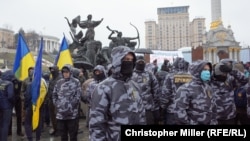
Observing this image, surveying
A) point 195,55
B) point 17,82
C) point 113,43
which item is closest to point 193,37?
point 195,55

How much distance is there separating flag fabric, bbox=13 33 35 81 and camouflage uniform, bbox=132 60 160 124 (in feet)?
9.71

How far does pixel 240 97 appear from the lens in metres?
6.79

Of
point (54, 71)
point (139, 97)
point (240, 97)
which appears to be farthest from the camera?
point (54, 71)

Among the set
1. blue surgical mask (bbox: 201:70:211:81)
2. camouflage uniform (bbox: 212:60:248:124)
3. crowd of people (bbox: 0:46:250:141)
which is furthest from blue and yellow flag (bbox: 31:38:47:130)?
blue surgical mask (bbox: 201:70:211:81)

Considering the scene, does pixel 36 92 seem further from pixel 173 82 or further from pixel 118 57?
pixel 118 57

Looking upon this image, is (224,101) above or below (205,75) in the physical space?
below

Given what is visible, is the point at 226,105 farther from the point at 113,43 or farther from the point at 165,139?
the point at 113,43

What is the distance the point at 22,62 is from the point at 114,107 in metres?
5.36

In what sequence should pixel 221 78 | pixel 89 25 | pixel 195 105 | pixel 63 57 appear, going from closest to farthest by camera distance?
pixel 195 105, pixel 221 78, pixel 63 57, pixel 89 25

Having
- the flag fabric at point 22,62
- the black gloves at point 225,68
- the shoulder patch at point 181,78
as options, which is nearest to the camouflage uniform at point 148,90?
the shoulder patch at point 181,78

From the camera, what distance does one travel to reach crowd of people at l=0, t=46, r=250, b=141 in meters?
3.67

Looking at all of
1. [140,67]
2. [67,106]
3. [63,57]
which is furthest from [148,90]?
[63,57]

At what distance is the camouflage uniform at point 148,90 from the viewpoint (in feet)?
22.2

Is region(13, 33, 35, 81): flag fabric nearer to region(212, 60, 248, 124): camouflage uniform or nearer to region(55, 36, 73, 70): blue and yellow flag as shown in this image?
region(55, 36, 73, 70): blue and yellow flag
